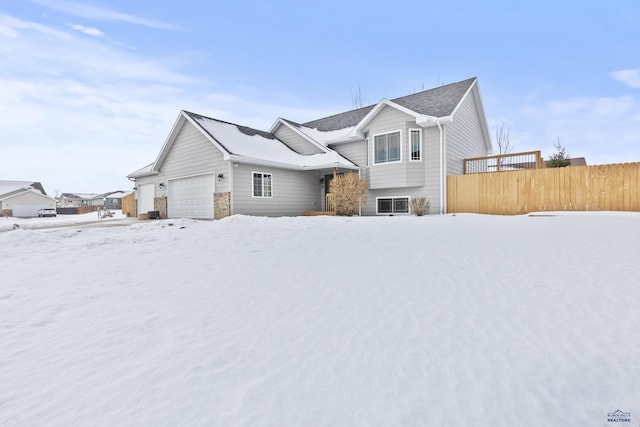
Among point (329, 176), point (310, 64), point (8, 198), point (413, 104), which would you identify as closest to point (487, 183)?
point (413, 104)

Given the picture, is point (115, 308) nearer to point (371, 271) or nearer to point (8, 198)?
point (371, 271)

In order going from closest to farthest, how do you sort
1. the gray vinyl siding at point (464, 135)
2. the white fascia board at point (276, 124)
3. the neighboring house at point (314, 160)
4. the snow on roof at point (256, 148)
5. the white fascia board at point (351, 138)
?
the neighboring house at point (314, 160), the snow on roof at point (256, 148), the gray vinyl siding at point (464, 135), the white fascia board at point (351, 138), the white fascia board at point (276, 124)

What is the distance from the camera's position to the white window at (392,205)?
1370 centimetres

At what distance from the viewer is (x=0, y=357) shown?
184cm

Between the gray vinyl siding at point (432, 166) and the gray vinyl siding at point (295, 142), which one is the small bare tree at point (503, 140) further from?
the gray vinyl siding at point (295, 142)

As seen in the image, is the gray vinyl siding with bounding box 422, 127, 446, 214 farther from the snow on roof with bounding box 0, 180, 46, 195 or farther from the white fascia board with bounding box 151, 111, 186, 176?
the snow on roof with bounding box 0, 180, 46, 195

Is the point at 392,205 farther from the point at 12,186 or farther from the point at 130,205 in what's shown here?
the point at 12,186

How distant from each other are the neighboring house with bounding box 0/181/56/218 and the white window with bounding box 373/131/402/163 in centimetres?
4380

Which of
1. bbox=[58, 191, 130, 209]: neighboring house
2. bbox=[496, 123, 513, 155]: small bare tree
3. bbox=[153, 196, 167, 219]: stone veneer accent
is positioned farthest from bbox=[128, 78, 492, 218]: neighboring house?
bbox=[58, 191, 130, 209]: neighboring house

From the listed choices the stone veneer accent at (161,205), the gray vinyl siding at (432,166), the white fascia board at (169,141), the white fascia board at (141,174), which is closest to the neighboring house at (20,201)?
the white fascia board at (141,174)

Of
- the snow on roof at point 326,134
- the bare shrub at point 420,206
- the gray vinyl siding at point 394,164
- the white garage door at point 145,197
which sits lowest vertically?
Answer: the bare shrub at point 420,206

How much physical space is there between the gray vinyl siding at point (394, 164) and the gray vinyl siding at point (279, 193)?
10.8ft

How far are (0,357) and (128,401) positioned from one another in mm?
1236

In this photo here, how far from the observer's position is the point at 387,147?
13.6 meters
